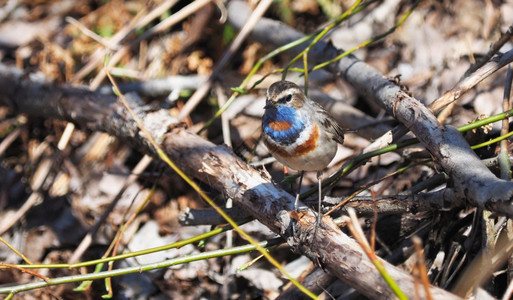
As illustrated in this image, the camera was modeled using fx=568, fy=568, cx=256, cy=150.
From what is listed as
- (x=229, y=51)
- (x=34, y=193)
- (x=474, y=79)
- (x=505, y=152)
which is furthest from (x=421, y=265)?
(x=34, y=193)

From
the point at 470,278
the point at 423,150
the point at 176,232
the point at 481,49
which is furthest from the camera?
the point at 481,49

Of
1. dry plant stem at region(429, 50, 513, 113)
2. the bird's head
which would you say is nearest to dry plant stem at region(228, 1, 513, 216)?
dry plant stem at region(429, 50, 513, 113)

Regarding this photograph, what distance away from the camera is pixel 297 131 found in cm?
375

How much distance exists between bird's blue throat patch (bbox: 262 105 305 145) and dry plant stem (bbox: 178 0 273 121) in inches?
61.8

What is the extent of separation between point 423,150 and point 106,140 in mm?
3113

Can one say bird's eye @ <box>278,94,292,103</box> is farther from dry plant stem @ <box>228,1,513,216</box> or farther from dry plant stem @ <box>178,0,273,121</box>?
dry plant stem @ <box>178,0,273,121</box>

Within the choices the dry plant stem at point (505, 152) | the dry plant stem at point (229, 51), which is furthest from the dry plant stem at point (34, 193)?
the dry plant stem at point (505, 152)

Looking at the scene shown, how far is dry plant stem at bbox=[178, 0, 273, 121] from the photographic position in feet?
17.4

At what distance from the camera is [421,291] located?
8.31 ft

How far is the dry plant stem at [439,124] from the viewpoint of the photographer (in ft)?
8.60

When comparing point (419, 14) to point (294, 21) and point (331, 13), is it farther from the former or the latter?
point (294, 21)

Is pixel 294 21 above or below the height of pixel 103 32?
above

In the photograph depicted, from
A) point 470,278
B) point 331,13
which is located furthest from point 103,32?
point 470,278

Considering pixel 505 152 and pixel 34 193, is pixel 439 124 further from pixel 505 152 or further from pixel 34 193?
pixel 34 193
